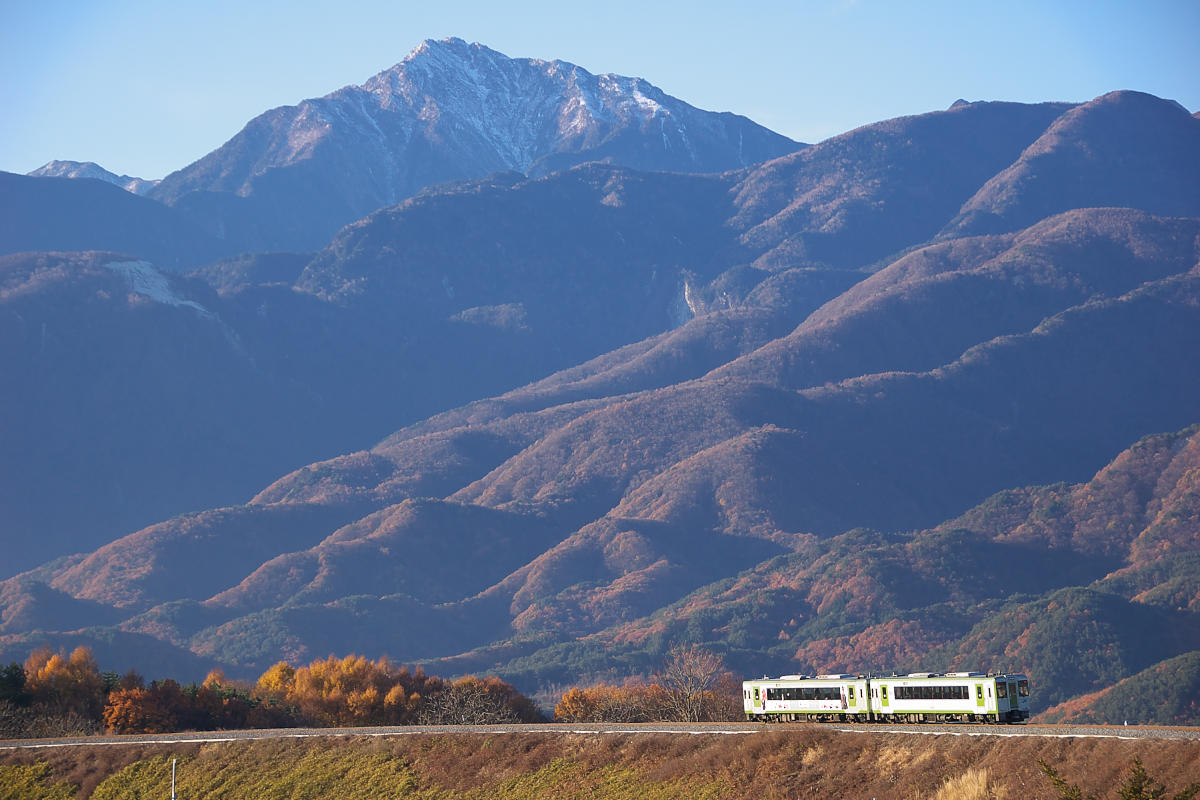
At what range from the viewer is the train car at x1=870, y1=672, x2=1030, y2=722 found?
2936 inches

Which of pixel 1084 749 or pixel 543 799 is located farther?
pixel 543 799

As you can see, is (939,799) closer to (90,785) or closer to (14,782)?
(90,785)

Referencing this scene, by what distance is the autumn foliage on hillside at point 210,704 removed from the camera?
112875 mm

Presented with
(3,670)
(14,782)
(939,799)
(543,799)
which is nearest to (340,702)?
(3,670)

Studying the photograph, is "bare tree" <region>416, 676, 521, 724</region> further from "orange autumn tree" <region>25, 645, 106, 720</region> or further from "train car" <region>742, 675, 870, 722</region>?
"train car" <region>742, 675, 870, 722</region>

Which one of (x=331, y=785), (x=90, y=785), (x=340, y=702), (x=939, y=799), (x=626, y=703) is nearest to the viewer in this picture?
(x=939, y=799)

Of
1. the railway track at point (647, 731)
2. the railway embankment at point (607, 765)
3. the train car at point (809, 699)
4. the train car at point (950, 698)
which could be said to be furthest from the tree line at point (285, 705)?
the train car at point (950, 698)

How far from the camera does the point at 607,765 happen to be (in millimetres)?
74438

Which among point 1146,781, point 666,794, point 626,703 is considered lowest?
point 626,703

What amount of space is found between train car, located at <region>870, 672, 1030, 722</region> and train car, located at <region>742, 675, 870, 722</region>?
115cm

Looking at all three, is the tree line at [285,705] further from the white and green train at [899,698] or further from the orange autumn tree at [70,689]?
the white and green train at [899,698]

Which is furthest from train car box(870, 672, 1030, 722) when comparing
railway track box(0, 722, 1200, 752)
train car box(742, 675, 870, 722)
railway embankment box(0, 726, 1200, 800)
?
railway embankment box(0, 726, 1200, 800)

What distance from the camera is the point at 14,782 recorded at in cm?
8894

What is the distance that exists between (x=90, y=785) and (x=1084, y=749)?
55.9 metres
